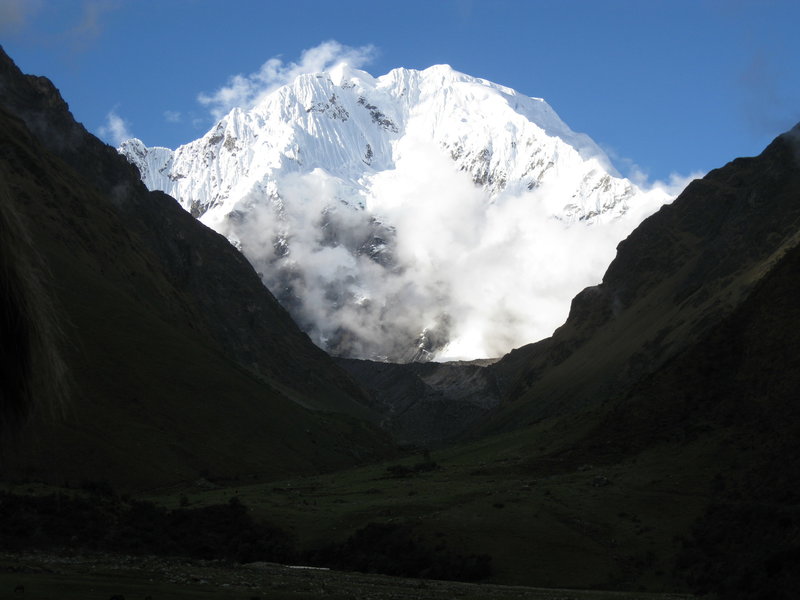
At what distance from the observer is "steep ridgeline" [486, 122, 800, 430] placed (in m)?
133

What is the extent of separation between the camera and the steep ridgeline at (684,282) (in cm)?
13262

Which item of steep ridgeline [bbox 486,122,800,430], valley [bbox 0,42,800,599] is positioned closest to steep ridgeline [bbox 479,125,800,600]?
valley [bbox 0,42,800,599]

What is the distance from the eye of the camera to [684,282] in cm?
16412

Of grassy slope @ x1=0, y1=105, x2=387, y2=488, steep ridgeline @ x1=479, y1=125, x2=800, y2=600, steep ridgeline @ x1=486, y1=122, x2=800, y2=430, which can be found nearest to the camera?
steep ridgeline @ x1=479, y1=125, x2=800, y2=600

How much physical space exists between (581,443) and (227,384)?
172ft

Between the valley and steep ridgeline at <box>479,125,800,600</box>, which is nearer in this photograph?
the valley

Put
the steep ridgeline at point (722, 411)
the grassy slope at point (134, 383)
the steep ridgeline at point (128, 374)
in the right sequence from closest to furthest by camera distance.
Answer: the steep ridgeline at point (722, 411)
the grassy slope at point (134, 383)
the steep ridgeline at point (128, 374)

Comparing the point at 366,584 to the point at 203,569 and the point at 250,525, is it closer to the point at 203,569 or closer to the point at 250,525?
the point at 203,569

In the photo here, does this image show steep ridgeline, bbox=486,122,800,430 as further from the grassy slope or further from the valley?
the grassy slope

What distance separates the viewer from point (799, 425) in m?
63.7

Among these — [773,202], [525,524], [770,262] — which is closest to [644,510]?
[525,524]

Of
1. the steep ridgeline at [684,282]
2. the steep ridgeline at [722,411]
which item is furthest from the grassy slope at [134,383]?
the steep ridgeline at [684,282]

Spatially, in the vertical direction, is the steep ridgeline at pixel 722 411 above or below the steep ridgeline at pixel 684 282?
below

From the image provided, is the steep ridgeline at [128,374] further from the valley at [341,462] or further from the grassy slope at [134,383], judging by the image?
the valley at [341,462]
